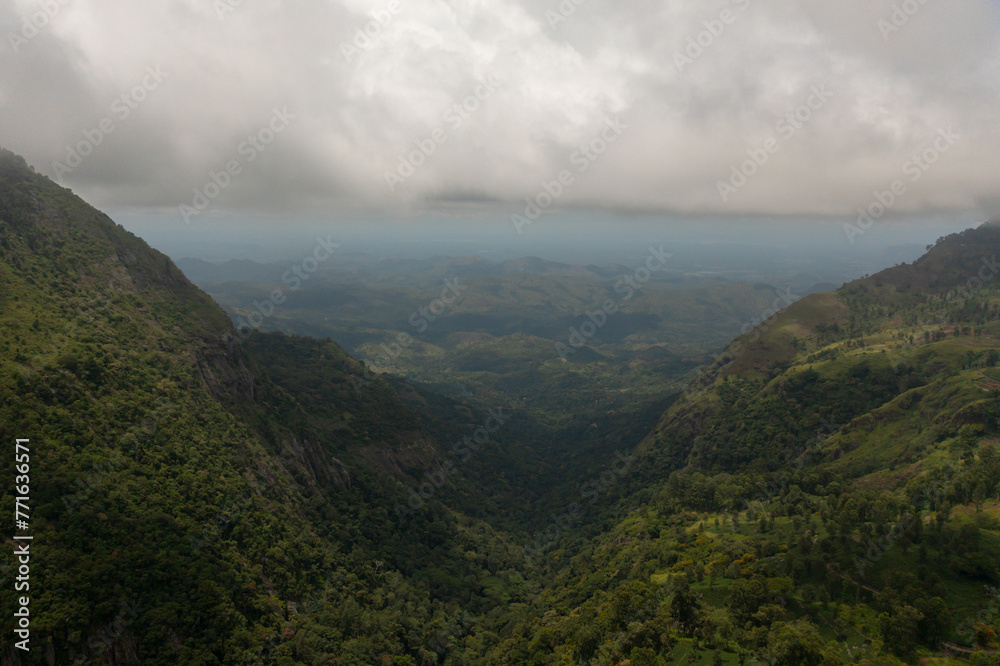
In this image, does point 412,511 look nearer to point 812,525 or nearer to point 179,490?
point 179,490

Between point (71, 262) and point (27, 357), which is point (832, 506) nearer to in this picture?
point (27, 357)

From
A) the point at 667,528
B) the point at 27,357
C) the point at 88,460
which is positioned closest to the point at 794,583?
the point at 667,528

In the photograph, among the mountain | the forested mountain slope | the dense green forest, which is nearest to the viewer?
the forested mountain slope

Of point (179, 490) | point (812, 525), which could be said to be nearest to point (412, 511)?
point (179, 490)

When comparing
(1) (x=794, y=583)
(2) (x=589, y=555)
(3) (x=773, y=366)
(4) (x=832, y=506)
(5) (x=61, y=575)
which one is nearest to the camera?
(5) (x=61, y=575)

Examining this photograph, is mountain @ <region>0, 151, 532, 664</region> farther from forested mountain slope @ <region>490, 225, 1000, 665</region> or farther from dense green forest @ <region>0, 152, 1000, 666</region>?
forested mountain slope @ <region>490, 225, 1000, 665</region>

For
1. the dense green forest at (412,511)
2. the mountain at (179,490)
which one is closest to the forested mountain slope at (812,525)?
the dense green forest at (412,511)

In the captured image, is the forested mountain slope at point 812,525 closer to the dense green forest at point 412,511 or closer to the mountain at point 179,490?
the dense green forest at point 412,511

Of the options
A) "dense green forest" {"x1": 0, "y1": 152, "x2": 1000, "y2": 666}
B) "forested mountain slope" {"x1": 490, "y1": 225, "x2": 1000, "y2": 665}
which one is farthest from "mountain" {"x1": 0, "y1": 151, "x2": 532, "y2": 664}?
"forested mountain slope" {"x1": 490, "y1": 225, "x2": 1000, "y2": 665}

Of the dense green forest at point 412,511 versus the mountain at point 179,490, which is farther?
the mountain at point 179,490
